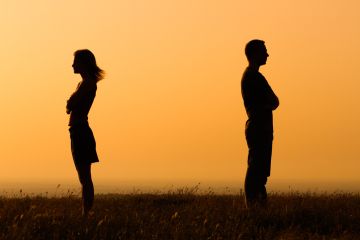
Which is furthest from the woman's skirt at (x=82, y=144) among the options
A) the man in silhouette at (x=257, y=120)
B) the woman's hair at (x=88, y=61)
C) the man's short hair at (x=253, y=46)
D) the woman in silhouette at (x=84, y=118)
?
the man's short hair at (x=253, y=46)

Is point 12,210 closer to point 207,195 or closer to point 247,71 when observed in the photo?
point 247,71

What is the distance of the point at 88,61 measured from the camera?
396 inches

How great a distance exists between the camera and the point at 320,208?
452 inches

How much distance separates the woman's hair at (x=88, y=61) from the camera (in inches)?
396

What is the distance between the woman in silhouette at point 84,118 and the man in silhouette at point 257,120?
253 cm

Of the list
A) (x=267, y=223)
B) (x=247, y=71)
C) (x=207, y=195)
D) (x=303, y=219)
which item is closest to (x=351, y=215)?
(x=303, y=219)

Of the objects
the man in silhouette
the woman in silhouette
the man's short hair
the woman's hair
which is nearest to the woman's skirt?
the woman in silhouette

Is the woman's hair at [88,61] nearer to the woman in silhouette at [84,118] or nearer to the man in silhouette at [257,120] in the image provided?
the woman in silhouette at [84,118]

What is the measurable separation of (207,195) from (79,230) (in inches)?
287

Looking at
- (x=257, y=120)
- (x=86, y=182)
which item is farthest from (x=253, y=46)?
(x=86, y=182)

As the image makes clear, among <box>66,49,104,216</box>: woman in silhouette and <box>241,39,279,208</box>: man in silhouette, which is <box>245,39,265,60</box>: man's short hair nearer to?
<box>241,39,279,208</box>: man in silhouette

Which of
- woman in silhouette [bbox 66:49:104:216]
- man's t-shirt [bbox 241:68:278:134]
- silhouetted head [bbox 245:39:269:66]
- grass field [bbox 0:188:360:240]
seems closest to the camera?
grass field [bbox 0:188:360:240]

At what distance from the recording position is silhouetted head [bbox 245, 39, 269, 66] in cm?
1108

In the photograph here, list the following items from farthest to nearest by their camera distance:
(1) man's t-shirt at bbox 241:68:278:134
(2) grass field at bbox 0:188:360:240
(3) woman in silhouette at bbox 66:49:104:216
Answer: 1. (1) man's t-shirt at bbox 241:68:278:134
2. (3) woman in silhouette at bbox 66:49:104:216
3. (2) grass field at bbox 0:188:360:240
